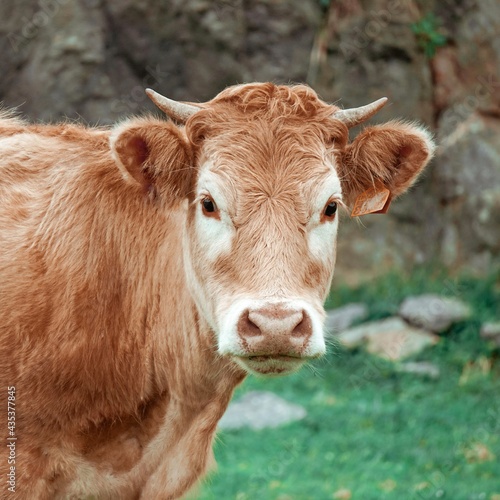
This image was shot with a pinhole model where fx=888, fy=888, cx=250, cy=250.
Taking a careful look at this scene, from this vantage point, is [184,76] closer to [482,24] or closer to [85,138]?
[482,24]

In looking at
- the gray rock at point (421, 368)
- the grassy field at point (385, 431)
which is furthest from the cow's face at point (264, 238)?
the gray rock at point (421, 368)

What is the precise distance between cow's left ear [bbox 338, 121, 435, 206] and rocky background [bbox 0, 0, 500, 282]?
680 cm

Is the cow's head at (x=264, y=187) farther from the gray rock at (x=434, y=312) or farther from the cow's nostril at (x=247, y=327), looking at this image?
the gray rock at (x=434, y=312)

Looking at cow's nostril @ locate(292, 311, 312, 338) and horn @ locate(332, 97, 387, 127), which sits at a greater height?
horn @ locate(332, 97, 387, 127)

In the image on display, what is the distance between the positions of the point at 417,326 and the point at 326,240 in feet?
22.4

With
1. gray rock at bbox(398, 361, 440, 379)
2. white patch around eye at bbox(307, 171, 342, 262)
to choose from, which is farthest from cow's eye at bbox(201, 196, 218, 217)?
gray rock at bbox(398, 361, 440, 379)

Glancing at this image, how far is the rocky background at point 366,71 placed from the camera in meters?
11.4

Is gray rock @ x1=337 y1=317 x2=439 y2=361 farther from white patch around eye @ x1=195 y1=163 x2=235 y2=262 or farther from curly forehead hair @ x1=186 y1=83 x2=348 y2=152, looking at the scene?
white patch around eye @ x1=195 y1=163 x2=235 y2=262

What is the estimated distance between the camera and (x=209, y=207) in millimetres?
4523

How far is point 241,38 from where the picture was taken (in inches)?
466

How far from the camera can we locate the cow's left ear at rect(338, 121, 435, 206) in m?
4.88

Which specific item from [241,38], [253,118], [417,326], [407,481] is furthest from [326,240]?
[241,38]

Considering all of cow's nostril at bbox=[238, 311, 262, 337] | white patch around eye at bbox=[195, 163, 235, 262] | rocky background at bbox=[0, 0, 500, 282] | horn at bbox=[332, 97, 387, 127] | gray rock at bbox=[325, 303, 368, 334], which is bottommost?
gray rock at bbox=[325, 303, 368, 334]

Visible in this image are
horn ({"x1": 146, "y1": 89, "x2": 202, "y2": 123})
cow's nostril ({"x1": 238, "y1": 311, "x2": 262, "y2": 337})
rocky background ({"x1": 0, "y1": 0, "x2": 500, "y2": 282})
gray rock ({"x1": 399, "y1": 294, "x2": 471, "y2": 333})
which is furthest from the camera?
rocky background ({"x1": 0, "y1": 0, "x2": 500, "y2": 282})
